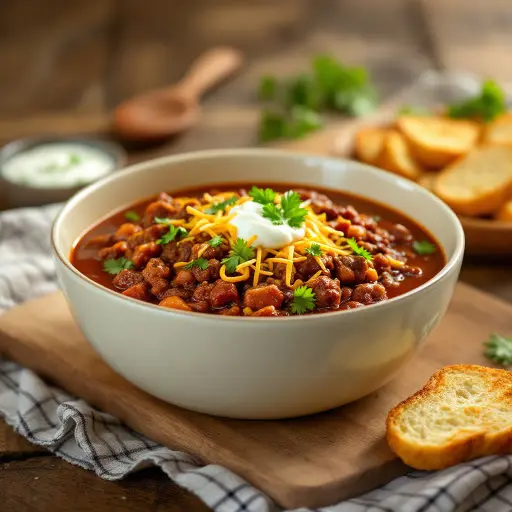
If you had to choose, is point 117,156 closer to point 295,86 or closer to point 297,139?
point 297,139

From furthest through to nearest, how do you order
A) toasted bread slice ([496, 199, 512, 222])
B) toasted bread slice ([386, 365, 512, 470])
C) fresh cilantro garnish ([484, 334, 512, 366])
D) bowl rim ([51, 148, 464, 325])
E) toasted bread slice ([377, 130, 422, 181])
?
toasted bread slice ([377, 130, 422, 181]) < toasted bread slice ([496, 199, 512, 222]) < fresh cilantro garnish ([484, 334, 512, 366]) < toasted bread slice ([386, 365, 512, 470]) < bowl rim ([51, 148, 464, 325])

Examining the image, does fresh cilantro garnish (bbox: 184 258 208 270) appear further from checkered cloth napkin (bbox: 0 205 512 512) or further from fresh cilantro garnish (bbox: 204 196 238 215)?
checkered cloth napkin (bbox: 0 205 512 512)

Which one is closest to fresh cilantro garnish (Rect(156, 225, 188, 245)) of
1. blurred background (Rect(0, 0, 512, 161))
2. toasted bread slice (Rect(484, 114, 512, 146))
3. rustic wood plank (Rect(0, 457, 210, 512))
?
rustic wood plank (Rect(0, 457, 210, 512))

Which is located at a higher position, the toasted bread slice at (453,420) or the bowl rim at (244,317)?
the bowl rim at (244,317)

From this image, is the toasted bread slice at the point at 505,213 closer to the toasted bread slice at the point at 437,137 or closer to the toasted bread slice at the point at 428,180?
the toasted bread slice at the point at 428,180

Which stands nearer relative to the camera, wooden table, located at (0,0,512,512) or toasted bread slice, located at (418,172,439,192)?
toasted bread slice, located at (418,172,439,192)

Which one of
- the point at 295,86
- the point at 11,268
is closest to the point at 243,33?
the point at 295,86

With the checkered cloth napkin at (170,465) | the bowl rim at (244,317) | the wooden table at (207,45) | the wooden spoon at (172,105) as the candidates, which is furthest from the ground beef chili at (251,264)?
the wooden table at (207,45)
